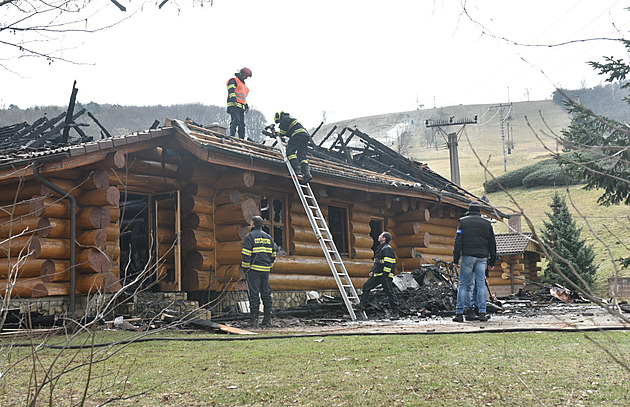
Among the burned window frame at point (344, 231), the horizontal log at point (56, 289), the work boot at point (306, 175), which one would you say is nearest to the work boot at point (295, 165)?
the work boot at point (306, 175)

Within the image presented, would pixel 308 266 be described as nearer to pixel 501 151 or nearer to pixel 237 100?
pixel 237 100

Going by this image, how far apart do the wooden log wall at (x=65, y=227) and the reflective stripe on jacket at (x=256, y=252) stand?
87.9 inches

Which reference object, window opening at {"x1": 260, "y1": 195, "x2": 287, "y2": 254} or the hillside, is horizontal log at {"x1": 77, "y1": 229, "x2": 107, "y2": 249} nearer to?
window opening at {"x1": 260, "y1": 195, "x2": 287, "y2": 254}

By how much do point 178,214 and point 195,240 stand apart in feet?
2.09

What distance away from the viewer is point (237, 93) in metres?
14.5

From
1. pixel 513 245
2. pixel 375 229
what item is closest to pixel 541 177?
pixel 513 245

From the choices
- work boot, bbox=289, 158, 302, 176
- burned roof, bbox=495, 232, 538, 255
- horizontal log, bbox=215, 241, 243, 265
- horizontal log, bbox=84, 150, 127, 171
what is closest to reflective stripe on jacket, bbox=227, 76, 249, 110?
work boot, bbox=289, 158, 302, 176

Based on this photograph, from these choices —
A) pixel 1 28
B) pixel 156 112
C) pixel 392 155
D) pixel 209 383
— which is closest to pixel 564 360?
pixel 209 383

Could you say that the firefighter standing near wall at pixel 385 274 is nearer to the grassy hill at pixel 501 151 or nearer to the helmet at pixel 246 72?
the helmet at pixel 246 72

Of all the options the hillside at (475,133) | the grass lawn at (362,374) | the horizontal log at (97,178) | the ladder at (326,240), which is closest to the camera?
the grass lawn at (362,374)

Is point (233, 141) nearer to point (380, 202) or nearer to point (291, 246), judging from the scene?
point (291, 246)

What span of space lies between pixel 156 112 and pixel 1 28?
3836 inches

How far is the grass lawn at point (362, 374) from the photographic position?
14.3 feet

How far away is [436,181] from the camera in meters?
21.3
